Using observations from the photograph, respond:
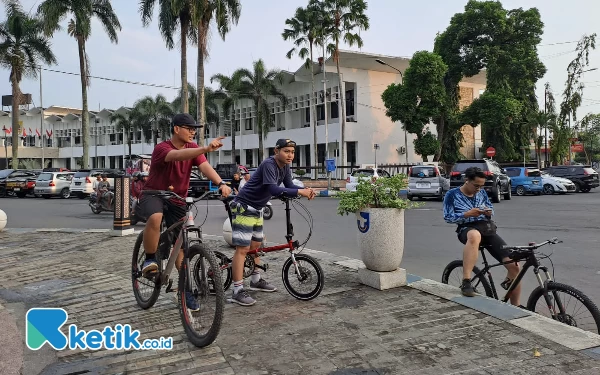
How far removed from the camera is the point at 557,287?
13.8ft

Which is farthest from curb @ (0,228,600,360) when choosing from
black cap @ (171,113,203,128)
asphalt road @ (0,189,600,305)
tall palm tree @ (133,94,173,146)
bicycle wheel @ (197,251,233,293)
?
tall palm tree @ (133,94,173,146)

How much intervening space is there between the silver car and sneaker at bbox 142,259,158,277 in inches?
992

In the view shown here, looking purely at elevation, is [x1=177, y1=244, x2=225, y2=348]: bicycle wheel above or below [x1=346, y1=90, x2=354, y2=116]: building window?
below

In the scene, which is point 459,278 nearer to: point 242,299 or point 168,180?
point 242,299

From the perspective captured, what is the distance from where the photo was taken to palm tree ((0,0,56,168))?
34.8 meters

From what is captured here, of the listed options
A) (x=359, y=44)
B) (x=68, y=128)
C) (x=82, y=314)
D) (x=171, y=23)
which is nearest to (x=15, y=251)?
(x=82, y=314)

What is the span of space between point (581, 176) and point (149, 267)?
28744 millimetres

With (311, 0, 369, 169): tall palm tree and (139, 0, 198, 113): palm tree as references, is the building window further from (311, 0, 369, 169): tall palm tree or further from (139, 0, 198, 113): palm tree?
(139, 0, 198, 113): palm tree

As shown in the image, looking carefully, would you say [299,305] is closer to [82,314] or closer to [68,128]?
[82,314]

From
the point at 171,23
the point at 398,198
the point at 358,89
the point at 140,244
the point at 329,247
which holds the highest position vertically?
the point at 171,23

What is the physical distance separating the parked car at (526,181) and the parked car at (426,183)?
21.5 ft

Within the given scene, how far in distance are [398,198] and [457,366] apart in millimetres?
2412

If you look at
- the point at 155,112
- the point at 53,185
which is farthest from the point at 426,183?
the point at 155,112

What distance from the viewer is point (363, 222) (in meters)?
5.56
